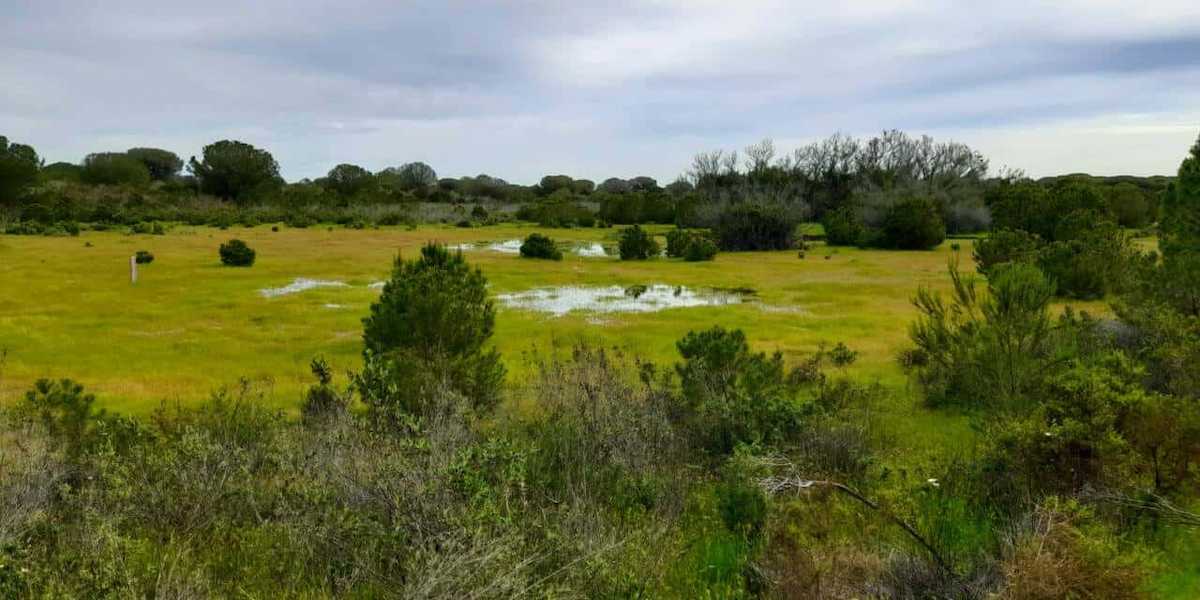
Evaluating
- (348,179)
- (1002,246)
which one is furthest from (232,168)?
(1002,246)

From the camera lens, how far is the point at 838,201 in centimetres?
6412

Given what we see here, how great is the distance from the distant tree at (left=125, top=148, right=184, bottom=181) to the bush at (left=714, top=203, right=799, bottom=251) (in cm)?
10398

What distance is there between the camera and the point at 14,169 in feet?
187

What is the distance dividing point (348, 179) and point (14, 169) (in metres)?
47.1

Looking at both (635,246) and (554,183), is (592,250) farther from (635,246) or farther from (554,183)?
(554,183)

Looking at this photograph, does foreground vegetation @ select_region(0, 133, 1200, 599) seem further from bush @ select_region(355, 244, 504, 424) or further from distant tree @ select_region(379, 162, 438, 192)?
distant tree @ select_region(379, 162, 438, 192)

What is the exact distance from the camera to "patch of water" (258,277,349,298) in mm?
23659

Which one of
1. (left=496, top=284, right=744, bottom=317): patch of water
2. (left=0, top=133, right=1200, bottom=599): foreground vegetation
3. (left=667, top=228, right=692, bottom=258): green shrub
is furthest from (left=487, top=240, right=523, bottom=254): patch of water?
(left=0, top=133, right=1200, bottom=599): foreground vegetation

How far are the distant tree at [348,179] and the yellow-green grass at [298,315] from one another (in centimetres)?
6301

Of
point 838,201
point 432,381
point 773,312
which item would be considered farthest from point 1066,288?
point 838,201

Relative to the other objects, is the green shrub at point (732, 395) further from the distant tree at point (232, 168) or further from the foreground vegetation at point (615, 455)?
the distant tree at point (232, 168)

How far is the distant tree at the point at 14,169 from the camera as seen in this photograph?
186ft

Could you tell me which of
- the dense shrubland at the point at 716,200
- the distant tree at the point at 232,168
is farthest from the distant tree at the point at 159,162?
the distant tree at the point at 232,168

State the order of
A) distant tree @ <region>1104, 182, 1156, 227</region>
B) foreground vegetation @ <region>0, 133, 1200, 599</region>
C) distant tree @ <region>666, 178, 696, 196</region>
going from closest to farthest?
foreground vegetation @ <region>0, 133, 1200, 599</region>, distant tree @ <region>1104, 182, 1156, 227</region>, distant tree @ <region>666, 178, 696, 196</region>
